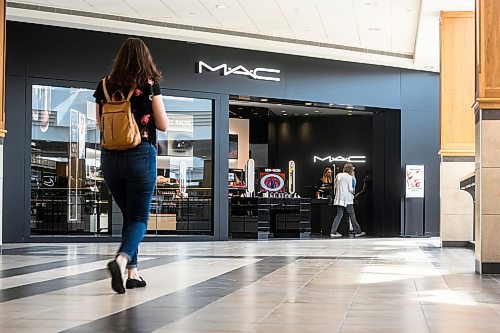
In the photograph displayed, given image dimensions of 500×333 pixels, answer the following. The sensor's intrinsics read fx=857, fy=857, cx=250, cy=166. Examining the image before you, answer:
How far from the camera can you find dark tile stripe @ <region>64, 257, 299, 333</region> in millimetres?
3596

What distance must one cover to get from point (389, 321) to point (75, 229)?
35.2 ft

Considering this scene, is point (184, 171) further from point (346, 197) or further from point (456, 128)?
point (456, 128)

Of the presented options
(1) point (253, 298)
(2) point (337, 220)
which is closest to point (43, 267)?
(1) point (253, 298)

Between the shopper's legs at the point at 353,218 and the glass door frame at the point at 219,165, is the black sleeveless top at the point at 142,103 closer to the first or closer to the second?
the glass door frame at the point at 219,165

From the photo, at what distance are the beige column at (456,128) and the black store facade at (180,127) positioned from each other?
175 inches

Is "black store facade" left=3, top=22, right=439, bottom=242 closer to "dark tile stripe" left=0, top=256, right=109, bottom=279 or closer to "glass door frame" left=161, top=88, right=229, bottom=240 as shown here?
"glass door frame" left=161, top=88, right=229, bottom=240

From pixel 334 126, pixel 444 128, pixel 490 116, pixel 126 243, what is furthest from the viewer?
pixel 334 126

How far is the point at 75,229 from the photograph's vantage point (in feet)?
45.8

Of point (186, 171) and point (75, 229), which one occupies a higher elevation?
point (186, 171)

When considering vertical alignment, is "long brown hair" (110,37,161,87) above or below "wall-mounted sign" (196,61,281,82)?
below

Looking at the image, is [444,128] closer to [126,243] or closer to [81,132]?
→ [81,132]

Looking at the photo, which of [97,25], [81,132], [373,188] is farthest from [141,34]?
[373,188]

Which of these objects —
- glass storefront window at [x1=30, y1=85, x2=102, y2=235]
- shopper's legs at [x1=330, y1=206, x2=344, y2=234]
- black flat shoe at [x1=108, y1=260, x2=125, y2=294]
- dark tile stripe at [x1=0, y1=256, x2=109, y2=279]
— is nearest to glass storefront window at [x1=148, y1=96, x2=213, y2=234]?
glass storefront window at [x1=30, y1=85, x2=102, y2=235]

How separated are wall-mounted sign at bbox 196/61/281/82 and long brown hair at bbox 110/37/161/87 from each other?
1012 cm
